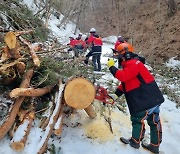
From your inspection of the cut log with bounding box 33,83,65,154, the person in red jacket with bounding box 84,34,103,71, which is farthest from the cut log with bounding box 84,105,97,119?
the person in red jacket with bounding box 84,34,103,71

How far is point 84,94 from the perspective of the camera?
4.53m

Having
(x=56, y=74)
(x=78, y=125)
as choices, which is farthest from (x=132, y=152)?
(x=56, y=74)

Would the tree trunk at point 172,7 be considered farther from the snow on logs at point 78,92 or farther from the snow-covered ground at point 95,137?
the snow on logs at point 78,92

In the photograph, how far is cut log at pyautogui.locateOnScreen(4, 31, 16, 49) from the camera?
4.09 metres

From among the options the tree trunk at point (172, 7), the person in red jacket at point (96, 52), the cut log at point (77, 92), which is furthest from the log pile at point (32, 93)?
the tree trunk at point (172, 7)

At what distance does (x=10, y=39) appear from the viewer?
4141 mm

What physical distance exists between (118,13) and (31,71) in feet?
104

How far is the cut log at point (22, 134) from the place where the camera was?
12.7 feet

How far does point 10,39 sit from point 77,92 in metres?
1.28

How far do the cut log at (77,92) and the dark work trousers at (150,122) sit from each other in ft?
2.90

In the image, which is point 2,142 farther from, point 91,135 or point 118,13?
point 118,13

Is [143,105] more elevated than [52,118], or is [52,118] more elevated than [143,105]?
[143,105]

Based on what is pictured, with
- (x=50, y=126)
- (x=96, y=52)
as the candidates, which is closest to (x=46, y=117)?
(x=50, y=126)

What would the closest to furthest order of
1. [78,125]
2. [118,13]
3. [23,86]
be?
[23,86] → [78,125] → [118,13]
